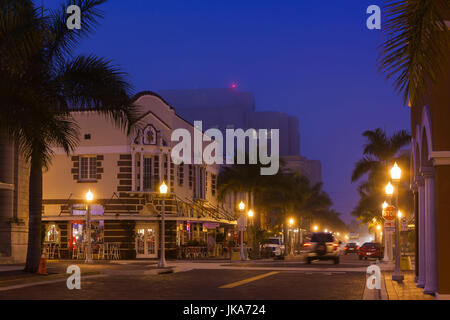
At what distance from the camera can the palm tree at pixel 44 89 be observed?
21.2 metres

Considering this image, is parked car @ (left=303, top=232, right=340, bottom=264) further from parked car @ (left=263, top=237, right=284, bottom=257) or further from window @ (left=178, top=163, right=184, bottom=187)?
window @ (left=178, top=163, right=184, bottom=187)

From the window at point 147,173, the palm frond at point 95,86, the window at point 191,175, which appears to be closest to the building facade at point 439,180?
the palm frond at point 95,86

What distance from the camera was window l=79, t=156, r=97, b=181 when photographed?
166ft

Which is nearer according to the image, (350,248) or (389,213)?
(389,213)

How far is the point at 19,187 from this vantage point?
3909cm

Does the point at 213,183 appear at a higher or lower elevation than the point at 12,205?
higher

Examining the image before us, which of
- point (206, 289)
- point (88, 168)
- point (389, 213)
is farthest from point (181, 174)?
point (206, 289)

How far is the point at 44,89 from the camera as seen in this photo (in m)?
23.2

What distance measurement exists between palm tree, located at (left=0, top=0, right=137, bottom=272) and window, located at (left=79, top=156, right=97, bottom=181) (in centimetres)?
2595

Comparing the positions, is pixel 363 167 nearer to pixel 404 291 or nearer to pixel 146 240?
pixel 146 240

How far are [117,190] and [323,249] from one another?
1769cm
